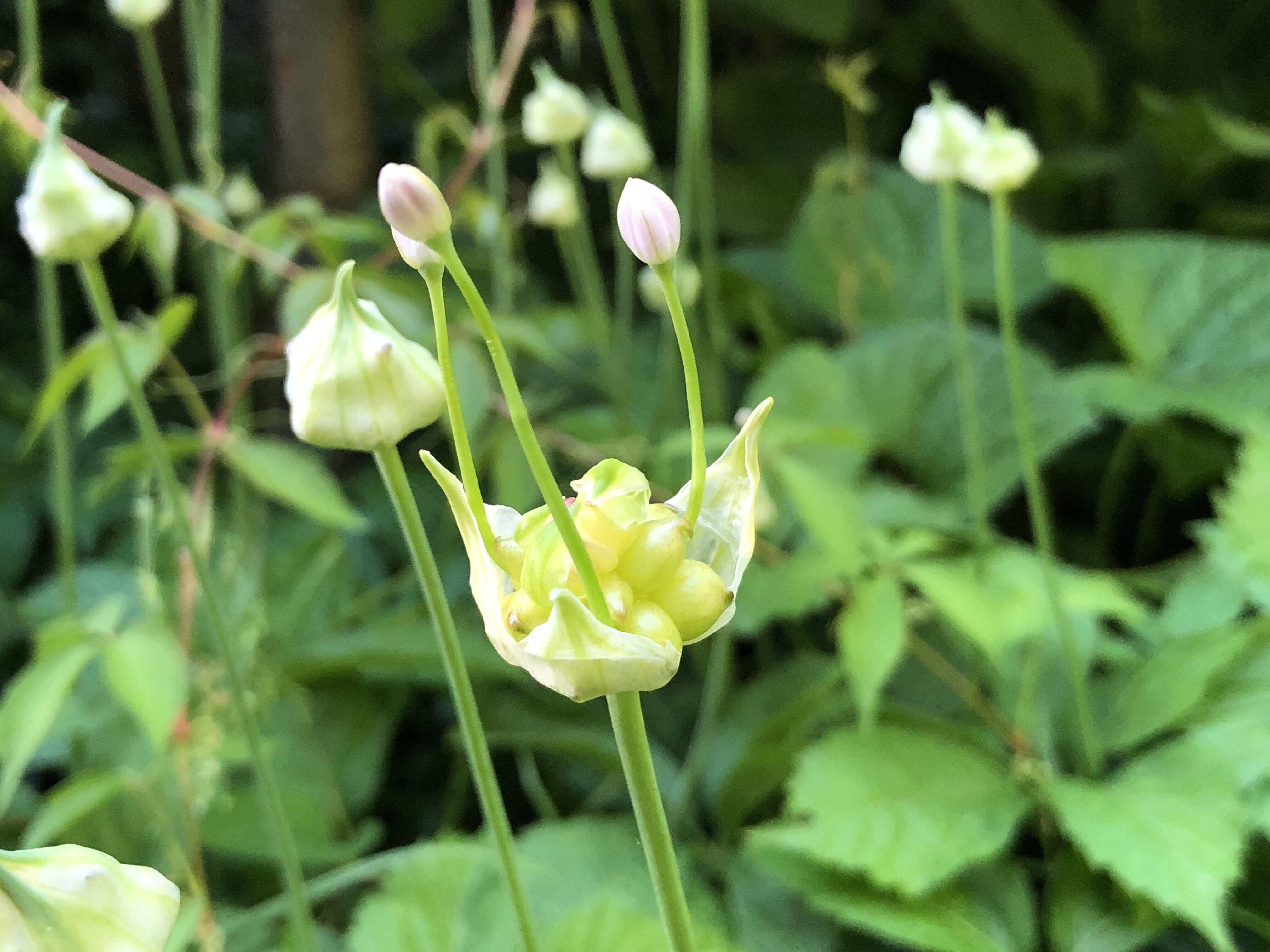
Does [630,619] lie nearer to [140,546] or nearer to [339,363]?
[339,363]

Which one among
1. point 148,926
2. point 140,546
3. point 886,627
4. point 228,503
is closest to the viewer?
point 148,926

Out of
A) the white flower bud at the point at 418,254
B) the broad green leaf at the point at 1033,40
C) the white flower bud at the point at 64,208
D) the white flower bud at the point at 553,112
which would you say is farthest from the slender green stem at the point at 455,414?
the broad green leaf at the point at 1033,40

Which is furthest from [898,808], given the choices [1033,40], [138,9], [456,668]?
[1033,40]

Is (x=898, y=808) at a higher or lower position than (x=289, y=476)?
lower

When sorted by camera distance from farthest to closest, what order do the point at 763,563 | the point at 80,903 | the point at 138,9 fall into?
the point at 763,563, the point at 138,9, the point at 80,903

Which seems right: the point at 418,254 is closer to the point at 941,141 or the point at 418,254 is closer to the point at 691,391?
the point at 691,391

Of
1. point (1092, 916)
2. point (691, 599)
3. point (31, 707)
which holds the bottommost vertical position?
point (1092, 916)

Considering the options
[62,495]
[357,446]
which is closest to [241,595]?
[62,495]

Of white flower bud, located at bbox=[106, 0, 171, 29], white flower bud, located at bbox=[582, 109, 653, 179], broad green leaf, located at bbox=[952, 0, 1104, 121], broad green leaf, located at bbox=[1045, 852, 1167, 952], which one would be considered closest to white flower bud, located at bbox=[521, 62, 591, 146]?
white flower bud, located at bbox=[582, 109, 653, 179]
